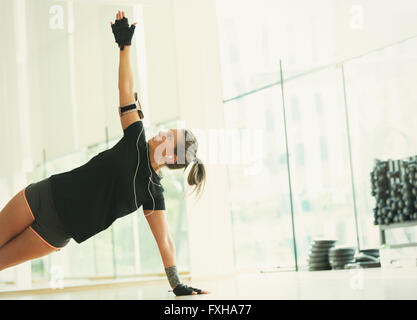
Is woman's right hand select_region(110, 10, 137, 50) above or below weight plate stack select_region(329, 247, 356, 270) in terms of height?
above

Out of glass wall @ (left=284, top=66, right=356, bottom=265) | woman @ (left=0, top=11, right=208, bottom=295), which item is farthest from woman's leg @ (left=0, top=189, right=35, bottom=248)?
glass wall @ (left=284, top=66, right=356, bottom=265)

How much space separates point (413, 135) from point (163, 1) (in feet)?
8.49

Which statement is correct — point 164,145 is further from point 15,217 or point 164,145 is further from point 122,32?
point 15,217

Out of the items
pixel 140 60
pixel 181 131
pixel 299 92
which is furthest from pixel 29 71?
pixel 299 92

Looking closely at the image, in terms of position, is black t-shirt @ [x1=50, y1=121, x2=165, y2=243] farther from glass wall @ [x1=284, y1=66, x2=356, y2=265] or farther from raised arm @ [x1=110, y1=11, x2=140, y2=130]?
glass wall @ [x1=284, y1=66, x2=356, y2=265]

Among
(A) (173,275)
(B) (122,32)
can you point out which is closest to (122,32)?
(B) (122,32)

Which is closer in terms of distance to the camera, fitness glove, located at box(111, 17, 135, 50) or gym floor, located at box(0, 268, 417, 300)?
gym floor, located at box(0, 268, 417, 300)

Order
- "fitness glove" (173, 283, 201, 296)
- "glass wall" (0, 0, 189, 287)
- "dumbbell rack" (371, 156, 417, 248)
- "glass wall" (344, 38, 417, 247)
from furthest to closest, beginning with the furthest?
"glass wall" (344, 38, 417, 247)
"dumbbell rack" (371, 156, 417, 248)
"glass wall" (0, 0, 189, 287)
"fitness glove" (173, 283, 201, 296)

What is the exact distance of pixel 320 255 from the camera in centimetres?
521

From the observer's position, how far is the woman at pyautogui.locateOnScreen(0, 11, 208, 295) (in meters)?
2.24

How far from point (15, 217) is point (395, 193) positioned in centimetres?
348

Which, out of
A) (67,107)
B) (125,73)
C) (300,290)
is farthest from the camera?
(67,107)

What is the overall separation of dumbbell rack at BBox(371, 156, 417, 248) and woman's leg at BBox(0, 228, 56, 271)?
3193 mm
